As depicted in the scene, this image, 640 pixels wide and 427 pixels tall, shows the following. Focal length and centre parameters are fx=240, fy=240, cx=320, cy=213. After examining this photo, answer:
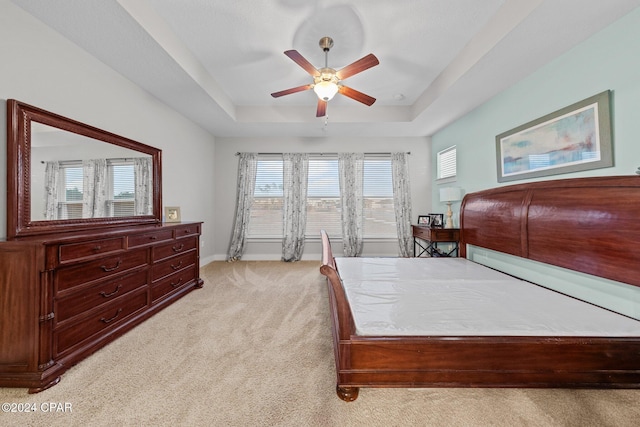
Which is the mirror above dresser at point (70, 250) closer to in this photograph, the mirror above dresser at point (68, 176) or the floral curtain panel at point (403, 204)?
the mirror above dresser at point (68, 176)

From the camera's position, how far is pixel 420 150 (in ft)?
16.8

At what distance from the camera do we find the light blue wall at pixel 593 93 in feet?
5.91

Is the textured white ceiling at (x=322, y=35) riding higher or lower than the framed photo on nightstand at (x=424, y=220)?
higher

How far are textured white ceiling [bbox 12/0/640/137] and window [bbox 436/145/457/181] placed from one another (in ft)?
2.47

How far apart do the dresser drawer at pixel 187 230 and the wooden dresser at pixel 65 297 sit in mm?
466

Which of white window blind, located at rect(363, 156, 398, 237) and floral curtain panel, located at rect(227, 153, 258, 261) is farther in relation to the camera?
white window blind, located at rect(363, 156, 398, 237)

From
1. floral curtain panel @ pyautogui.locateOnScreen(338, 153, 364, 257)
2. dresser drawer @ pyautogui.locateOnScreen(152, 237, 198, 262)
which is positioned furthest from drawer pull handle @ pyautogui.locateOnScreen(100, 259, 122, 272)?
floral curtain panel @ pyautogui.locateOnScreen(338, 153, 364, 257)

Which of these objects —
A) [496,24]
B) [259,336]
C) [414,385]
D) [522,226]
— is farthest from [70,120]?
[522,226]

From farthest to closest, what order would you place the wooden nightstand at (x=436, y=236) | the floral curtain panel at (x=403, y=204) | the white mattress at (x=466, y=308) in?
the floral curtain panel at (x=403, y=204) < the wooden nightstand at (x=436, y=236) < the white mattress at (x=466, y=308)

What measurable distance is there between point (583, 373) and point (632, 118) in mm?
1880

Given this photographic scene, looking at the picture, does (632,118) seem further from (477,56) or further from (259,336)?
(259,336)

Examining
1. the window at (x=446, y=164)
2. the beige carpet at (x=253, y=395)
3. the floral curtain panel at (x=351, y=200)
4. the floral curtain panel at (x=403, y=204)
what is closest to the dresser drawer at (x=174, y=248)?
the beige carpet at (x=253, y=395)

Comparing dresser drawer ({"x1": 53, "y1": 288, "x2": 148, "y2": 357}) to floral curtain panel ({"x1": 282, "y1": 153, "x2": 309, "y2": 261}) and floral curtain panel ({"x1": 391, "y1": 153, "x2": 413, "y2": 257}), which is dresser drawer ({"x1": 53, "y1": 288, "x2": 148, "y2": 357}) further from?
floral curtain panel ({"x1": 391, "y1": 153, "x2": 413, "y2": 257})

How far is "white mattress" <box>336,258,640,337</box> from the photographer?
144cm
